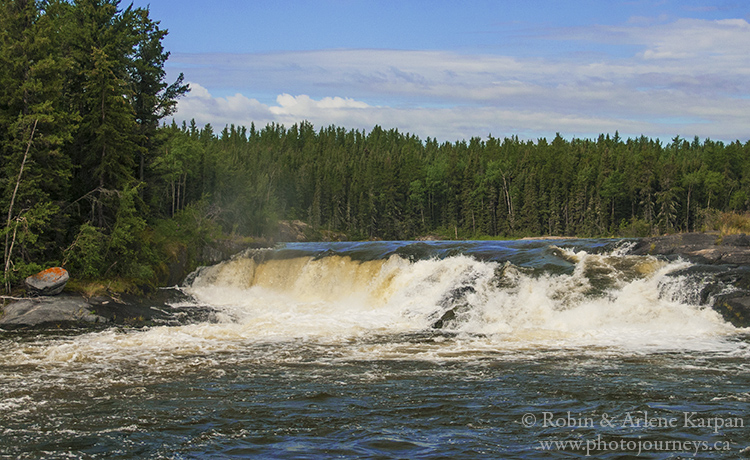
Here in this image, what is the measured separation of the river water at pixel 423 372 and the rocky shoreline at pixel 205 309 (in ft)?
2.03

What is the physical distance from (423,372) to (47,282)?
53.0ft

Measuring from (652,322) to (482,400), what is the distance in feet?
37.2

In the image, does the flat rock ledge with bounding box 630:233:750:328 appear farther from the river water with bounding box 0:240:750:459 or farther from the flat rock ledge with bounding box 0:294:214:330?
the flat rock ledge with bounding box 0:294:214:330

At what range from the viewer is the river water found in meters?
9.68

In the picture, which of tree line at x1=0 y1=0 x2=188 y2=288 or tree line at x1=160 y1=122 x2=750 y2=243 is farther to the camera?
tree line at x1=160 y1=122 x2=750 y2=243

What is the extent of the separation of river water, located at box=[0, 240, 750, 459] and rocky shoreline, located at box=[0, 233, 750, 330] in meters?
0.62

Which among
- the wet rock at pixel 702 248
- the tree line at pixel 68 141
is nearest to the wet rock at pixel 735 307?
the wet rock at pixel 702 248

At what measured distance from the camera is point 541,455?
8930 mm

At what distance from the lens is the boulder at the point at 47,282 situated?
22.6 metres

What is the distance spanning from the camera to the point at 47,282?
2269cm

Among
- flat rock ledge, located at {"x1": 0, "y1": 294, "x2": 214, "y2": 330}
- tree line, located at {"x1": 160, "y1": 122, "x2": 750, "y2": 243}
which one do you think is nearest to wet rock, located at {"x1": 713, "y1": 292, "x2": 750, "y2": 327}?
flat rock ledge, located at {"x1": 0, "y1": 294, "x2": 214, "y2": 330}

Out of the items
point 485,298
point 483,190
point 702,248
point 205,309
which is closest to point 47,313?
point 205,309

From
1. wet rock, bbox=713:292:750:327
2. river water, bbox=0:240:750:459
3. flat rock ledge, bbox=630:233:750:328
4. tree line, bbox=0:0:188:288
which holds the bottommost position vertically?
river water, bbox=0:240:750:459

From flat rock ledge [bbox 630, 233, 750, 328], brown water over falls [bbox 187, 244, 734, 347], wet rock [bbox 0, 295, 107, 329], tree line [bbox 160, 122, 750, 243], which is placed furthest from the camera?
tree line [bbox 160, 122, 750, 243]
